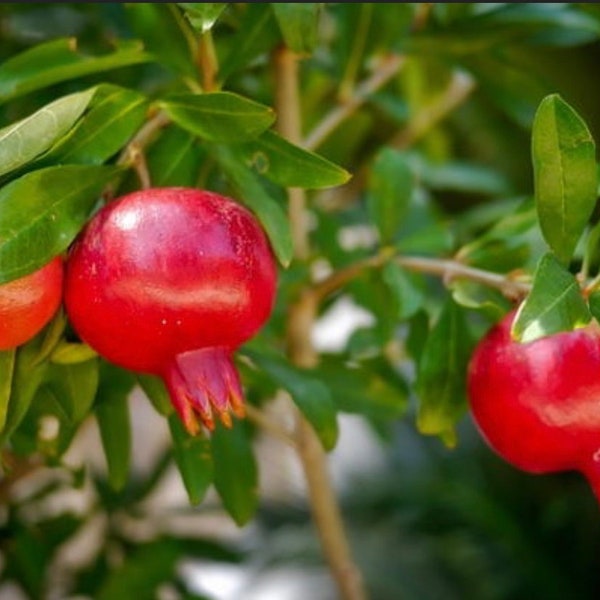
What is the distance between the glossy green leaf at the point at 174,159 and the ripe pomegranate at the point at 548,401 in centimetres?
21

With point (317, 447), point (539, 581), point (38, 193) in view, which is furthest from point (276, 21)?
point (539, 581)

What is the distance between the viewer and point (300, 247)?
0.93 meters

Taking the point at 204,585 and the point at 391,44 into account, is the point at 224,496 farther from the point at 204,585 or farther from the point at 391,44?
the point at 204,585

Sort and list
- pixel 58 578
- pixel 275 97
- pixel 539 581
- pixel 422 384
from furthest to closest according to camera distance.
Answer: pixel 539 581 < pixel 58 578 < pixel 275 97 < pixel 422 384

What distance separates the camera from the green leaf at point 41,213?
0.52 metres

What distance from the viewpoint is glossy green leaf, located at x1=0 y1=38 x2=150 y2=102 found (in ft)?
2.08

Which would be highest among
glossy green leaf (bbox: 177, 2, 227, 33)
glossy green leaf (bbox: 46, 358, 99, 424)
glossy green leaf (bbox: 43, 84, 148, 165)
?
glossy green leaf (bbox: 177, 2, 227, 33)

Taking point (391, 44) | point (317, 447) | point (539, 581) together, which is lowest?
point (539, 581)


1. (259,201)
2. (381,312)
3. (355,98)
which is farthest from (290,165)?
(355,98)

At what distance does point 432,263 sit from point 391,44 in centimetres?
29

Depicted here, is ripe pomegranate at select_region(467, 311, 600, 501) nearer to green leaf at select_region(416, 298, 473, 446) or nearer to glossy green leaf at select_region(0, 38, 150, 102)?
green leaf at select_region(416, 298, 473, 446)

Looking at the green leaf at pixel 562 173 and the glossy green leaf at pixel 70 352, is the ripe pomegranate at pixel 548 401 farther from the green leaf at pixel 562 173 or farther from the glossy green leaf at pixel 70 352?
the glossy green leaf at pixel 70 352

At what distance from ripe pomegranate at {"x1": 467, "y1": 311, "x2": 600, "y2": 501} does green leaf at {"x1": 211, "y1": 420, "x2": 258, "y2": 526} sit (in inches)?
8.5

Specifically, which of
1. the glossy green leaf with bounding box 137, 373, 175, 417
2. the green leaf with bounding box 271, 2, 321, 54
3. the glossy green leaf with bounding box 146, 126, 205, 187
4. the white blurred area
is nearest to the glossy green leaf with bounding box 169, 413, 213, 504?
the glossy green leaf with bounding box 137, 373, 175, 417
